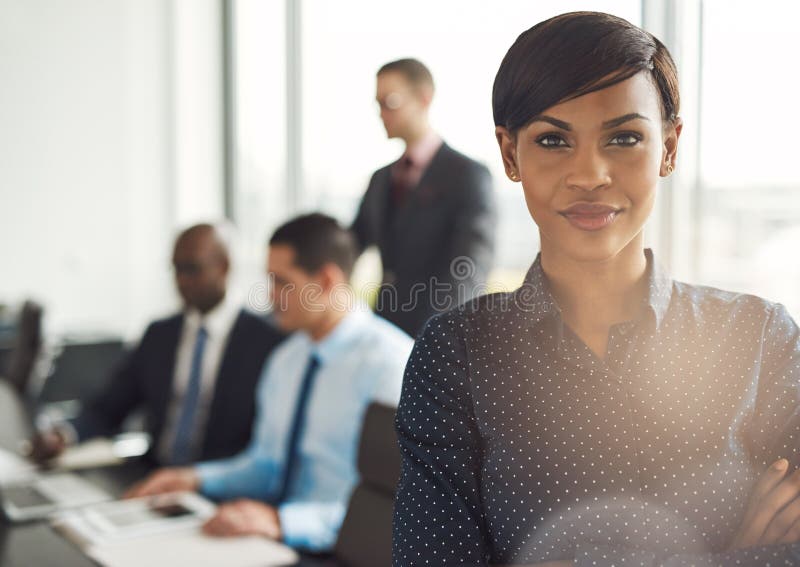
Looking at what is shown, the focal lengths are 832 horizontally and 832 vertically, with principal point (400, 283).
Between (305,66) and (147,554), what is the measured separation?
120 inches

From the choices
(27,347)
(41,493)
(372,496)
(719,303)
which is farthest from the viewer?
(27,347)

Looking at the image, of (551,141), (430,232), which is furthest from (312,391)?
(551,141)

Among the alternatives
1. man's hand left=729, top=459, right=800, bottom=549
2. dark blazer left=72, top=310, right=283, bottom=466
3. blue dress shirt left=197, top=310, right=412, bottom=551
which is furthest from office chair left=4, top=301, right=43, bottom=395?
man's hand left=729, top=459, right=800, bottom=549

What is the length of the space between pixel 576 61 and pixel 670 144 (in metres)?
0.15

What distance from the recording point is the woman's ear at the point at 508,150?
2.92 ft

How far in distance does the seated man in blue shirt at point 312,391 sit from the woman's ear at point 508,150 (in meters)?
0.99

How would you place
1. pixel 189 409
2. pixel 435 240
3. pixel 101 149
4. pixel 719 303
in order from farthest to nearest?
pixel 101 149 < pixel 189 409 < pixel 435 240 < pixel 719 303

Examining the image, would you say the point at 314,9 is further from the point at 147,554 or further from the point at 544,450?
the point at 544,450

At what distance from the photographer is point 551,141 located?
0.84 m

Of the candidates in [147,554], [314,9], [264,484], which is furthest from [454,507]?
[314,9]

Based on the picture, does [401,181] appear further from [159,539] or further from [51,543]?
[51,543]

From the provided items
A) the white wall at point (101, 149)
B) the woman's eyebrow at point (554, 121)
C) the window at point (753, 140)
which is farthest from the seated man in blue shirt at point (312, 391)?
the white wall at point (101, 149)

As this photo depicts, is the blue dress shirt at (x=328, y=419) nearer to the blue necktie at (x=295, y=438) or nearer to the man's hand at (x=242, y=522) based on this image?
the blue necktie at (x=295, y=438)

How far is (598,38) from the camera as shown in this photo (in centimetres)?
81
